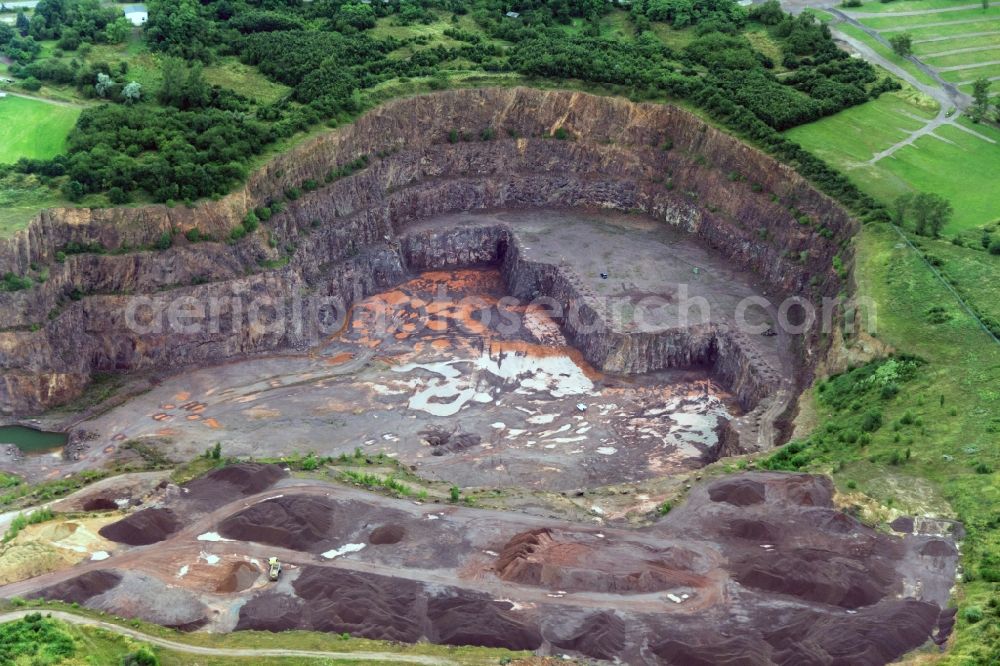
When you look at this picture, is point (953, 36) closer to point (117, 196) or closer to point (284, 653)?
point (117, 196)

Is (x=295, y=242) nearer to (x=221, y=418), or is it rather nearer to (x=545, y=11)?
(x=221, y=418)

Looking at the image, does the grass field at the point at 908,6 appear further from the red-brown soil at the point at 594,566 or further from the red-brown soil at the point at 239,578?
the red-brown soil at the point at 239,578

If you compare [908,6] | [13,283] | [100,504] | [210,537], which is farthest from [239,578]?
[908,6]

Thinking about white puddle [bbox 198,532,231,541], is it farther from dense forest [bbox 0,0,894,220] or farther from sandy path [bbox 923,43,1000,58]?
sandy path [bbox 923,43,1000,58]

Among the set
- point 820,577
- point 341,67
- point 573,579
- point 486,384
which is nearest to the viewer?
point 820,577

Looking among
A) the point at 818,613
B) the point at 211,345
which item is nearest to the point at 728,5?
the point at 211,345

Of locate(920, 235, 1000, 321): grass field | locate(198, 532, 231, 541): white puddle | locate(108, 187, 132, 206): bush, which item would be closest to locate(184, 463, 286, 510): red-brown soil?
locate(198, 532, 231, 541): white puddle
